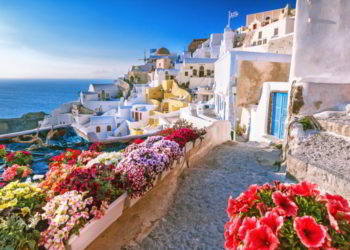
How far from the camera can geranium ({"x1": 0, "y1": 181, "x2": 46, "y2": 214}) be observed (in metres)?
2.63

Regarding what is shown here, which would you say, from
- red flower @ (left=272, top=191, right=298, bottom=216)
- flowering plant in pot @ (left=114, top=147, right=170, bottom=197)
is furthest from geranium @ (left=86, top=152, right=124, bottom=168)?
red flower @ (left=272, top=191, right=298, bottom=216)

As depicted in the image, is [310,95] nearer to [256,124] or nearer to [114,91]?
[256,124]

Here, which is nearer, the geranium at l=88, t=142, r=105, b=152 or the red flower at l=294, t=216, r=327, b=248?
the red flower at l=294, t=216, r=327, b=248

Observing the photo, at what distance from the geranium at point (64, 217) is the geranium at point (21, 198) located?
267 millimetres

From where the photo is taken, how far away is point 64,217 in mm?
2461

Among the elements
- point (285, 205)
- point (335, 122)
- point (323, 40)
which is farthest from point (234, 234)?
point (323, 40)

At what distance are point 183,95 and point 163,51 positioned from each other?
1587 inches

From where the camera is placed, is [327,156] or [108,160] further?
[108,160]

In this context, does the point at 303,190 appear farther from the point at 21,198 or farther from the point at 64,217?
the point at 21,198

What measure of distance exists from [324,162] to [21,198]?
458cm

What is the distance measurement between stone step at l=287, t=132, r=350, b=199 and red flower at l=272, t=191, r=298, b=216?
80.0 inches

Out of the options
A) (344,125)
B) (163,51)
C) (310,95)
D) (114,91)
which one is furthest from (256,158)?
(163,51)

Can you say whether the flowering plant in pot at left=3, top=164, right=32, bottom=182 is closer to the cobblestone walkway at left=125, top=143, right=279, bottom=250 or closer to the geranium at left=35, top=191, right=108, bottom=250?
the geranium at left=35, top=191, right=108, bottom=250

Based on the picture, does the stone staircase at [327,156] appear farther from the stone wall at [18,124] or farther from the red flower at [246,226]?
the stone wall at [18,124]
